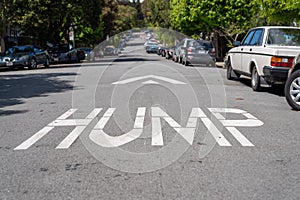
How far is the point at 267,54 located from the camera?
10.8 meters

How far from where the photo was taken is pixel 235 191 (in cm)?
441

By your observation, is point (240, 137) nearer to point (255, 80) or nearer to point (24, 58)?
point (255, 80)

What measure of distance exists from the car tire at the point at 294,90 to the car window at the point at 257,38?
2.91m

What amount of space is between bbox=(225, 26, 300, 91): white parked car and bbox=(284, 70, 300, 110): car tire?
1.31 meters

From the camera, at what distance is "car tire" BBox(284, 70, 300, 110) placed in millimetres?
9133

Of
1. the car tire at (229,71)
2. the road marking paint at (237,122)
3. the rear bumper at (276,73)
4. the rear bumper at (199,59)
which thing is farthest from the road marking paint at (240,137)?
the rear bumper at (199,59)

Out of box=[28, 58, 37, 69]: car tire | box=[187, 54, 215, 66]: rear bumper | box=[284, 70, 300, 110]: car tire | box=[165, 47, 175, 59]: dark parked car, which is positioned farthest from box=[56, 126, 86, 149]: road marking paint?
box=[165, 47, 175, 59]: dark parked car

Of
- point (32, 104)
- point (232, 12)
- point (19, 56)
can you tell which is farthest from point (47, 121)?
point (232, 12)

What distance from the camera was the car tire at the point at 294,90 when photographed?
30.0ft

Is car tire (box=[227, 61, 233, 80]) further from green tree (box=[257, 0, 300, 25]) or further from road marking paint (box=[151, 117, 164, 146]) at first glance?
road marking paint (box=[151, 117, 164, 146])

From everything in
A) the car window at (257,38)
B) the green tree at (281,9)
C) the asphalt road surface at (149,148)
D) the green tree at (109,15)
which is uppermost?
the green tree at (109,15)

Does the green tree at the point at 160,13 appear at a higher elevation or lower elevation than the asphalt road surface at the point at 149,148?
higher

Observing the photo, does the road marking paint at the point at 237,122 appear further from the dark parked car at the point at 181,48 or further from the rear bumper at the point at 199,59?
the dark parked car at the point at 181,48

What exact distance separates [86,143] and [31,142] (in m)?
0.89
